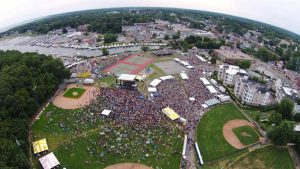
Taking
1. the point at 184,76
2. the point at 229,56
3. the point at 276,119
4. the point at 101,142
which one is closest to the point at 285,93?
the point at 276,119

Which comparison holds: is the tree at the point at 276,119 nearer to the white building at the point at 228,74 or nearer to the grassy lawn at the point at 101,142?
the white building at the point at 228,74

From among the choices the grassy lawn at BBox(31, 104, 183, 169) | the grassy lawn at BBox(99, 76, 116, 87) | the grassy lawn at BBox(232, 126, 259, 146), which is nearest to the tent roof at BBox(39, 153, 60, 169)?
the grassy lawn at BBox(31, 104, 183, 169)

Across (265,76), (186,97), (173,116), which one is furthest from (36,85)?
(265,76)

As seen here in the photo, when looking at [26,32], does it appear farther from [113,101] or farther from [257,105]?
[257,105]

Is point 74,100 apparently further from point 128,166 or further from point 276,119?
point 276,119

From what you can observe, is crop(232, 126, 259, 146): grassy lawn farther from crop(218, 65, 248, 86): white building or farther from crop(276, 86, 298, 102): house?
crop(218, 65, 248, 86): white building

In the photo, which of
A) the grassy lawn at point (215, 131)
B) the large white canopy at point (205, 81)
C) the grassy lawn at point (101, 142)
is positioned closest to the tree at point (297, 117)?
the grassy lawn at point (215, 131)
